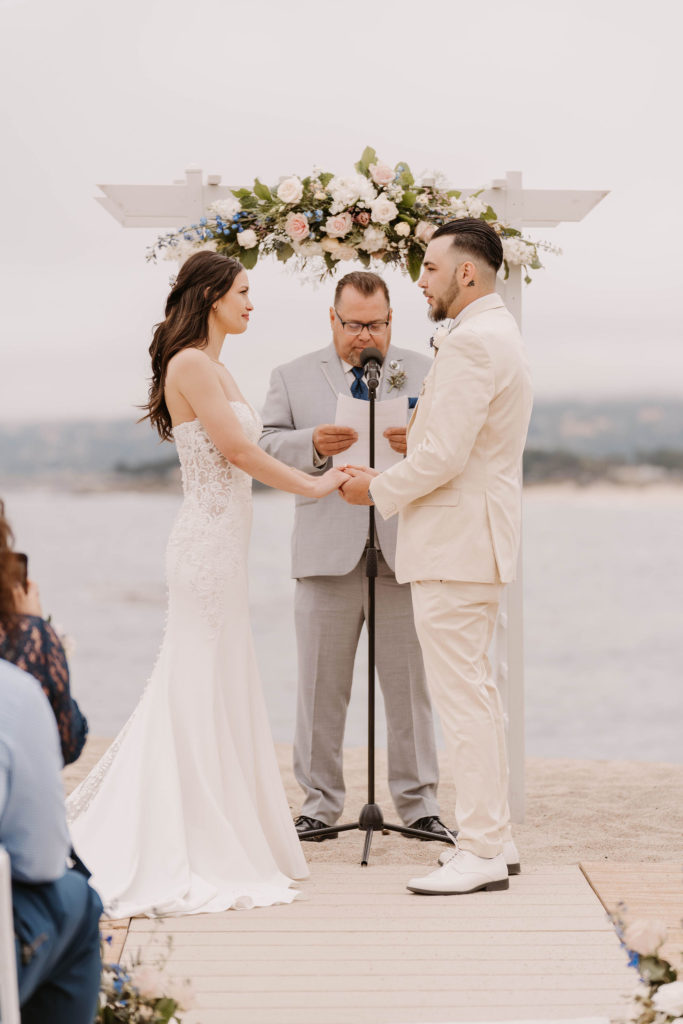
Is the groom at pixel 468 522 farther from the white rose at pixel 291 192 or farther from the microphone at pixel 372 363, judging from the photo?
the white rose at pixel 291 192

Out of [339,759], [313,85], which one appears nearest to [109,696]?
[313,85]

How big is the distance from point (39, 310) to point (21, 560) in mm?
16093

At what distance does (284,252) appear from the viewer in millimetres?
4367

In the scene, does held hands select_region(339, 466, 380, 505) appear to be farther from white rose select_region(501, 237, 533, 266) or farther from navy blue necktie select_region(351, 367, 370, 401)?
white rose select_region(501, 237, 533, 266)

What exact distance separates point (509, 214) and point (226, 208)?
1.09 meters

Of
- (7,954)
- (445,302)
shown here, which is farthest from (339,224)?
(7,954)

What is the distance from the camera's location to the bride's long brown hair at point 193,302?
12.4 feet

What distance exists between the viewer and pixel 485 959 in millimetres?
3023

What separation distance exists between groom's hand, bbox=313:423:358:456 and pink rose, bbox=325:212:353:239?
688 millimetres

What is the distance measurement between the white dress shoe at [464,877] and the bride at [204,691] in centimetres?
41

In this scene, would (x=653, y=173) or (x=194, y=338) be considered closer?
(x=194, y=338)

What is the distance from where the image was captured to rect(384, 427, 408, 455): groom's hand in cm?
413

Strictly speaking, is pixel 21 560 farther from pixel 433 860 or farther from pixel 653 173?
pixel 653 173

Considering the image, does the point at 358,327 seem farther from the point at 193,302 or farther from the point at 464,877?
the point at 464,877
